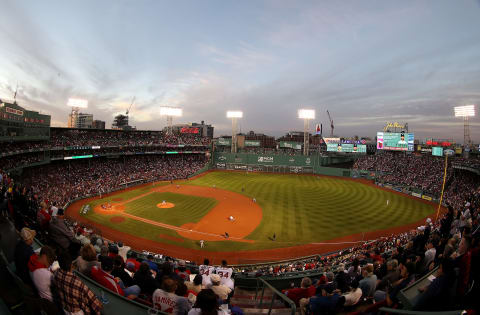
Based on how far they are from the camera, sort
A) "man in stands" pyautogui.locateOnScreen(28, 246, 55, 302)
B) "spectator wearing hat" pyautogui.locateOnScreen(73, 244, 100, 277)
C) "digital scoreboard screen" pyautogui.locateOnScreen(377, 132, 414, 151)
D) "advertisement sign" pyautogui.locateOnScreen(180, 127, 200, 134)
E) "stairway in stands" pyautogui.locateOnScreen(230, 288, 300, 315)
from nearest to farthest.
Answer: "man in stands" pyautogui.locateOnScreen(28, 246, 55, 302), "spectator wearing hat" pyautogui.locateOnScreen(73, 244, 100, 277), "stairway in stands" pyautogui.locateOnScreen(230, 288, 300, 315), "digital scoreboard screen" pyautogui.locateOnScreen(377, 132, 414, 151), "advertisement sign" pyautogui.locateOnScreen(180, 127, 200, 134)

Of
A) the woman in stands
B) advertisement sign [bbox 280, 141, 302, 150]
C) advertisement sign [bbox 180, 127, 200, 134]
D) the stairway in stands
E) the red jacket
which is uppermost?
advertisement sign [bbox 180, 127, 200, 134]

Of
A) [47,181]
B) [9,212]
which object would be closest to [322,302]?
[9,212]

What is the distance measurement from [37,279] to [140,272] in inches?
75.1

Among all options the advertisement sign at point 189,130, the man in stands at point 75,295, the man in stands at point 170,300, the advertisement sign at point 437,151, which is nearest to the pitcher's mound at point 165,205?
the man in stands at point 170,300

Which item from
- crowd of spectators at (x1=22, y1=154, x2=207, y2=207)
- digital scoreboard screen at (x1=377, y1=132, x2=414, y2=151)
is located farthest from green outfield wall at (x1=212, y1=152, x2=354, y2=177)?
digital scoreboard screen at (x1=377, y1=132, x2=414, y2=151)

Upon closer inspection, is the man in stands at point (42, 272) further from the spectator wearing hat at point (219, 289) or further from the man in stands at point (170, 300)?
the spectator wearing hat at point (219, 289)

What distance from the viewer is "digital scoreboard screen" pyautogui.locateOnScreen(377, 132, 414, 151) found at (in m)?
54.8

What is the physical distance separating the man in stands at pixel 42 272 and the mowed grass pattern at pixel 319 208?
1996 centimetres

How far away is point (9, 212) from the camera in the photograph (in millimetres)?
7277

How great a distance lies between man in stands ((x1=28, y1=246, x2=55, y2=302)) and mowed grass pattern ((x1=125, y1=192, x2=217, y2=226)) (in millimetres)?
22939

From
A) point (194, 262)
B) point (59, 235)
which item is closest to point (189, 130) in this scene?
point (194, 262)

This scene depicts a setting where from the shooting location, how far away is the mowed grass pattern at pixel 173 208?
26978 millimetres

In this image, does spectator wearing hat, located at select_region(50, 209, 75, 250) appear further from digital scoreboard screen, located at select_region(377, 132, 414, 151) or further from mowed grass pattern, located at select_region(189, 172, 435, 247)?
digital scoreboard screen, located at select_region(377, 132, 414, 151)

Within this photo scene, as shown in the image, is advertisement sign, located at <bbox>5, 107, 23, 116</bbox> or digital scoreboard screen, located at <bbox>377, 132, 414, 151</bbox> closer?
advertisement sign, located at <bbox>5, 107, 23, 116</bbox>
